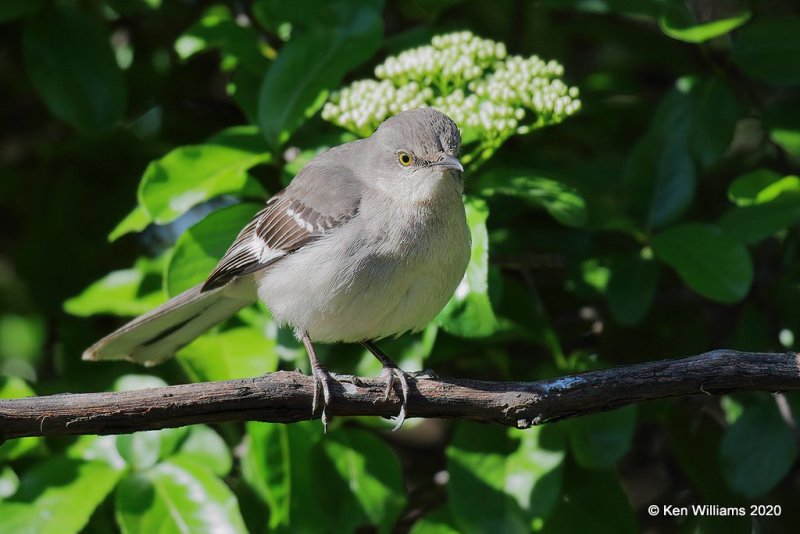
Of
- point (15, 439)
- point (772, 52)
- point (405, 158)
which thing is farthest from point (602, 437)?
point (15, 439)

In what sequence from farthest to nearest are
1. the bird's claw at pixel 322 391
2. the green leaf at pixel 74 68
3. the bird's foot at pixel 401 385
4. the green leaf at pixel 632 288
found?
1. the green leaf at pixel 74 68
2. the green leaf at pixel 632 288
3. the bird's foot at pixel 401 385
4. the bird's claw at pixel 322 391

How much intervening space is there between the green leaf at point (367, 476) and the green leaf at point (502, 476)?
0.29 meters

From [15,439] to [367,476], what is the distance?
4.95ft

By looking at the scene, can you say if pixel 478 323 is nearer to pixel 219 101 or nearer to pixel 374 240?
pixel 374 240

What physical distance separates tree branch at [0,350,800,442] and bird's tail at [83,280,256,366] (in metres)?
1.07

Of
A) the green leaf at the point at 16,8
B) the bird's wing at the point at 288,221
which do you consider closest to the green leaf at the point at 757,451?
the bird's wing at the point at 288,221

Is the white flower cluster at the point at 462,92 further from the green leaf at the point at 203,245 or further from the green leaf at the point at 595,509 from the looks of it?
the green leaf at the point at 595,509

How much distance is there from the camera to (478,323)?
150 inches

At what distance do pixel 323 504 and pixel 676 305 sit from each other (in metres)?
2.13

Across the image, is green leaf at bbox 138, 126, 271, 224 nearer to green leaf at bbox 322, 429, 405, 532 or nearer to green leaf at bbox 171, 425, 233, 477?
green leaf at bbox 171, 425, 233, 477

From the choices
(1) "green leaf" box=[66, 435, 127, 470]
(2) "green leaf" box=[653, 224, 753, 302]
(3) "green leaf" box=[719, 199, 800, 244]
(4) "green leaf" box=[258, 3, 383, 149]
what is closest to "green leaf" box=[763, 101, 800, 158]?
(3) "green leaf" box=[719, 199, 800, 244]

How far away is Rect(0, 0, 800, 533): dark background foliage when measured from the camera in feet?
13.2

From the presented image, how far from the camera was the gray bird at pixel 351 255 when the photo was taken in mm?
3824

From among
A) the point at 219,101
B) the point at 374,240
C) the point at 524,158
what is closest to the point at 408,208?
the point at 374,240
